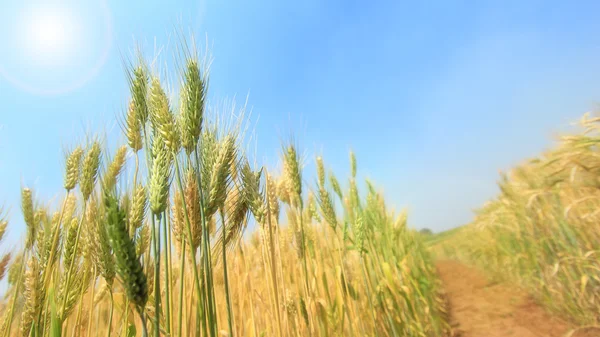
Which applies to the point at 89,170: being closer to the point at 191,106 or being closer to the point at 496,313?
the point at 191,106

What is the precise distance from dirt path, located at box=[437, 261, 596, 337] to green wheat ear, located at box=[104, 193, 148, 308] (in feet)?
11.1

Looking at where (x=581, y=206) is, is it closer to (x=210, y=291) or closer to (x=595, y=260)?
(x=595, y=260)

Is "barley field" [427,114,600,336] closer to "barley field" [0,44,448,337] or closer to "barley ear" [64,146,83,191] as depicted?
"barley field" [0,44,448,337]

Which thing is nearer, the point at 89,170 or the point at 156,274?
the point at 156,274

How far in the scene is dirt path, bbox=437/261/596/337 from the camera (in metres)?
3.16

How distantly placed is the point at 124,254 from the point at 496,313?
14.6ft

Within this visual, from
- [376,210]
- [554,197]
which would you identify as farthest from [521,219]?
[376,210]

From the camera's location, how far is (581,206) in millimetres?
2887

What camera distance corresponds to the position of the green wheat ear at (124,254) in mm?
736

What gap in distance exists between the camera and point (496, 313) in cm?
385

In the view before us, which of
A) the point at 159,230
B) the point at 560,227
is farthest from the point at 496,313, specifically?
the point at 159,230

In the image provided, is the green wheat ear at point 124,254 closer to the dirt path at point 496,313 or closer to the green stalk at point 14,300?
the green stalk at point 14,300

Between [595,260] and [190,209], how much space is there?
126 inches

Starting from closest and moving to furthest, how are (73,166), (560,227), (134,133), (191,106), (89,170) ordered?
(191,106) < (134,133) < (89,170) < (73,166) < (560,227)
